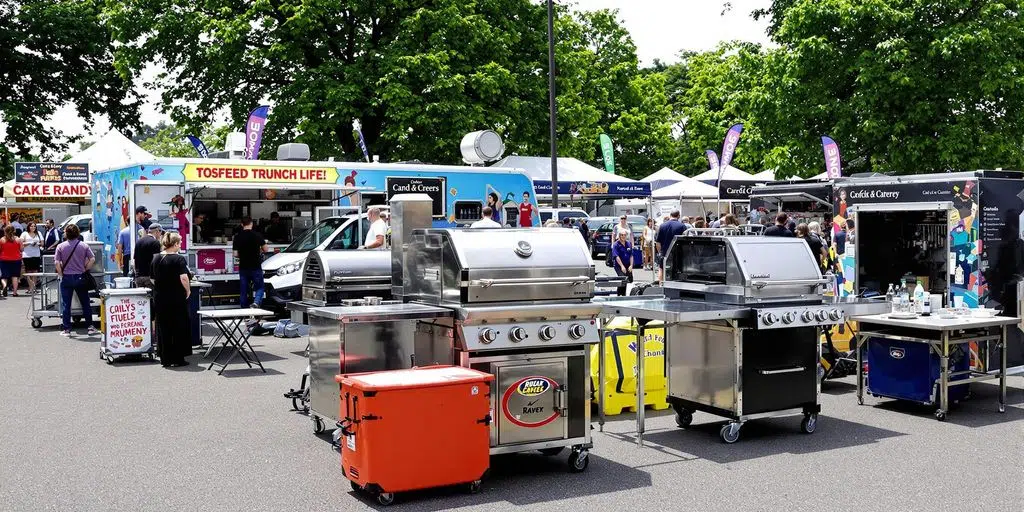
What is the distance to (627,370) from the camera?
959 cm

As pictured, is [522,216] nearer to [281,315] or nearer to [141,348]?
[281,315]

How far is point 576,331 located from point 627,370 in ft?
7.62

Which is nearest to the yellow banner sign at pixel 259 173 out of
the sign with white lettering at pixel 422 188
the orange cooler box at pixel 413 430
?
the sign with white lettering at pixel 422 188

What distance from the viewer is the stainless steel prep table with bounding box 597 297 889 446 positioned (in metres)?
7.97

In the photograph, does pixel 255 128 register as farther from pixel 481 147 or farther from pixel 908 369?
pixel 908 369

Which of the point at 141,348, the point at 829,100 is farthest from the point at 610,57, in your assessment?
the point at 141,348

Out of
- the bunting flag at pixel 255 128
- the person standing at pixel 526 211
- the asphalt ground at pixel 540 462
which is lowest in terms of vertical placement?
the asphalt ground at pixel 540 462

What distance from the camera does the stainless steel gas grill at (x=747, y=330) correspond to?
27.4 ft

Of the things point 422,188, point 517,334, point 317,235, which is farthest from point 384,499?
point 422,188

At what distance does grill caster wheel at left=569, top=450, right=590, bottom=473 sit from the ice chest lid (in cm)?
99

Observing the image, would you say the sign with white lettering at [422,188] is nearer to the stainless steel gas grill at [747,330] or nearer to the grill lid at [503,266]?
the stainless steel gas grill at [747,330]

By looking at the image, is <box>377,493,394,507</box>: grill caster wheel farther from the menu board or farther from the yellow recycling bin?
the menu board

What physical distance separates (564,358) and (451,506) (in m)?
1.49

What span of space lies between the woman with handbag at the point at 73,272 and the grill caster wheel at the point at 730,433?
11.3 metres
